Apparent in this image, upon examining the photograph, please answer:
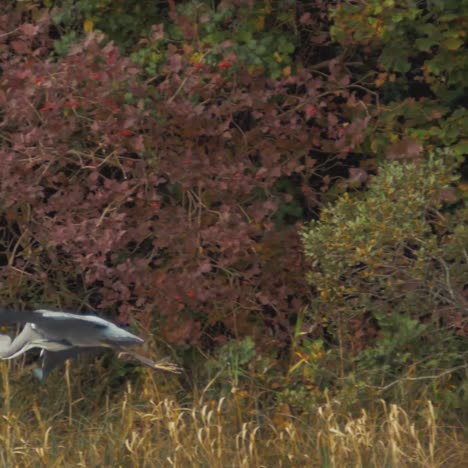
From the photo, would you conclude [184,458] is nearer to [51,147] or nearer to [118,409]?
[118,409]

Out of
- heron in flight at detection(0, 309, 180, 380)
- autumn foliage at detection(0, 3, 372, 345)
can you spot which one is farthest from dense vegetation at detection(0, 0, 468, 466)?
heron in flight at detection(0, 309, 180, 380)

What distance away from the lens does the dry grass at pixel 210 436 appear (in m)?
5.52

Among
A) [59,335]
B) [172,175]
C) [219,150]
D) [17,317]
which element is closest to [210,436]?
[59,335]

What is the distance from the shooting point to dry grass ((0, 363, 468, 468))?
5516mm

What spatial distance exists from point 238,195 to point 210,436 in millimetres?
1430

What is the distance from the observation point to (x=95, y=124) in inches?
263

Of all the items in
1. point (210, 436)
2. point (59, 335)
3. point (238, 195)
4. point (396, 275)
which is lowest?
point (210, 436)

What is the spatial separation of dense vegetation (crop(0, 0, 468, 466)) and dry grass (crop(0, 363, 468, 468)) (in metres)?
0.03

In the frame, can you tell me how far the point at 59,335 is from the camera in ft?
17.7

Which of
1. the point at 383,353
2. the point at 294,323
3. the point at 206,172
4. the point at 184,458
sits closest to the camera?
the point at 184,458

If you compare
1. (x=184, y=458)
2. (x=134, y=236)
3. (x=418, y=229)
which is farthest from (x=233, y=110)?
(x=184, y=458)

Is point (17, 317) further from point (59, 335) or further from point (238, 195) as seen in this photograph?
point (238, 195)

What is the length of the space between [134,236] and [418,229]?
161cm

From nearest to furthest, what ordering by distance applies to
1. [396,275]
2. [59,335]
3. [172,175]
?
[59,335], [396,275], [172,175]
